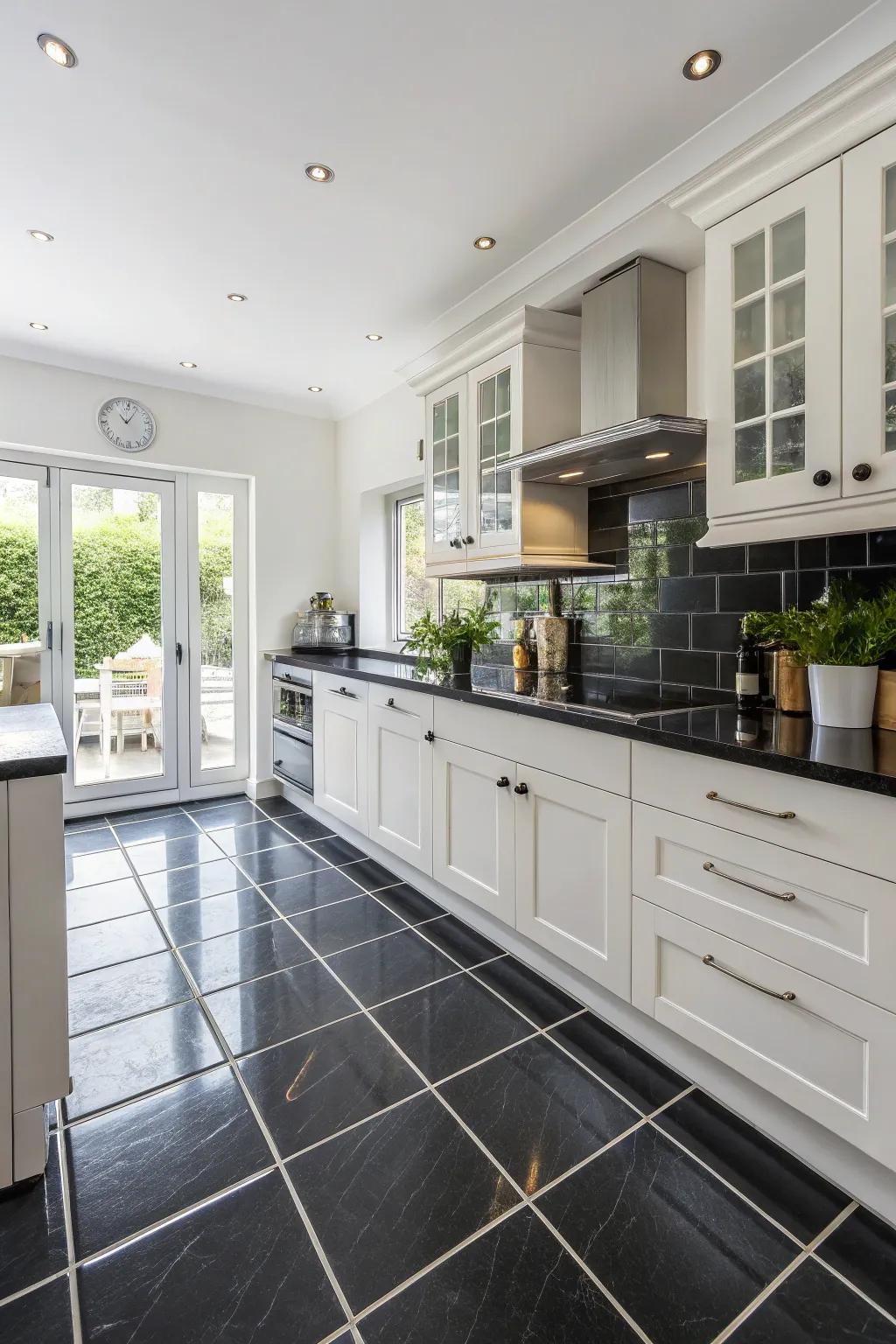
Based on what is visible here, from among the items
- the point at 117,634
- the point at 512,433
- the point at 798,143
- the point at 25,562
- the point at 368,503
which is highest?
the point at 798,143

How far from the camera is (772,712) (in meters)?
1.86

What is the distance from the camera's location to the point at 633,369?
2217 millimetres

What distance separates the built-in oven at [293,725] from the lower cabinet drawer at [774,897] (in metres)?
2.42

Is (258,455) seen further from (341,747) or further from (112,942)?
(112,942)

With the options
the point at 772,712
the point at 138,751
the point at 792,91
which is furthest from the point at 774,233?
the point at 138,751

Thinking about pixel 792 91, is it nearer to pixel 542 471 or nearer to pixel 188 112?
pixel 542 471

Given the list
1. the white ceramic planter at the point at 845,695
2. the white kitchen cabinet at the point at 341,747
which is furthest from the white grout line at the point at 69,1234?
the white ceramic planter at the point at 845,695

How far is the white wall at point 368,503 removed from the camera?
Answer: 4.03 m

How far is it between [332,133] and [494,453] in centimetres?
→ 118

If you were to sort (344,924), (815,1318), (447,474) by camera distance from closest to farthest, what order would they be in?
(815,1318)
(344,924)
(447,474)

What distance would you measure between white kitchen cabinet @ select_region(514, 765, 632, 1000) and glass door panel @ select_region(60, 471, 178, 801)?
284 centimetres

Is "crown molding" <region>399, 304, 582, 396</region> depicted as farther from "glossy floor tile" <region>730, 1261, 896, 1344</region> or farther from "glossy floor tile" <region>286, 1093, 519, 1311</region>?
"glossy floor tile" <region>730, 1261, 896, 1344</region>

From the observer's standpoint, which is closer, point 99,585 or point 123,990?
point 123,990

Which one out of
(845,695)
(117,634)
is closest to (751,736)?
(845,695)
